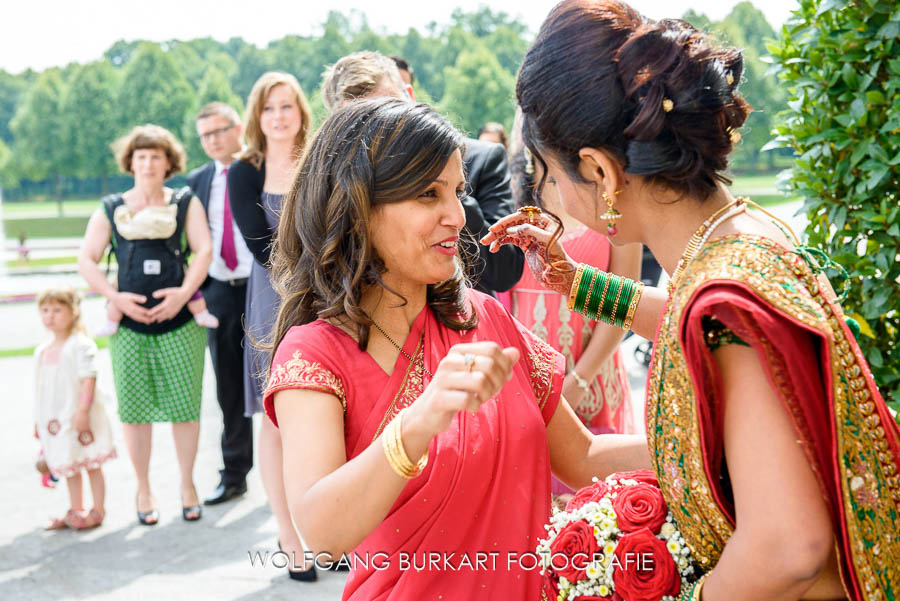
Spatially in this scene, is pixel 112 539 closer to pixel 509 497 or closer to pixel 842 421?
pixel 509 497

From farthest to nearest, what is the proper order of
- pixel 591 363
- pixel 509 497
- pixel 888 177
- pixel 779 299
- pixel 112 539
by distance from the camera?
pixel 112 539
pixel 591 363
pixel 888 177
pixel 509 497
pixel 779 299

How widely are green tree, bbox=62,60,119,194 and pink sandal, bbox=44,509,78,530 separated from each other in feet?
163

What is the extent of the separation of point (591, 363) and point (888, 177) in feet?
4.23

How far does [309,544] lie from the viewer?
1610 millimetres

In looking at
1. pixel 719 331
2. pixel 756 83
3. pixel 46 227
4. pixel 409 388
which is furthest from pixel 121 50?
pixel 719 331

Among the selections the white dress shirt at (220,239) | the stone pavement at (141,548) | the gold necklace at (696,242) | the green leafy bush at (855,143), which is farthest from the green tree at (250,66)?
the gold necklace at (696,242)

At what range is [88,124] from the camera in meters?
50.5

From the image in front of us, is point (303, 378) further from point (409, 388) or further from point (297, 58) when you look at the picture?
point (297, 58)

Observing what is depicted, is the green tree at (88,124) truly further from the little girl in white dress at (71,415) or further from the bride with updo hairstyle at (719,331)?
the bride with updo hairstyle at (719,331)

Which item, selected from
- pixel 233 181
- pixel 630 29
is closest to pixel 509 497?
pixel 630 29

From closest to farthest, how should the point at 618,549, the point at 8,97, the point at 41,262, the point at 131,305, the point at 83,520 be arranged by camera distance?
1. the point at 618,549
2. the point at 83,520
3. the point at 131,305
4. the point at 41,262
5. the point at 8,97

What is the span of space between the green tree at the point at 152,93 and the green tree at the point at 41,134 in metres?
4.08

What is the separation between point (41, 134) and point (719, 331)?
56.1 m

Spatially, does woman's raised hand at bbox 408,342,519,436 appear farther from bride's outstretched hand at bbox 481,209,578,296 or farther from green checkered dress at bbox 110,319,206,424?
green checkered dress at bbox 110,319,206,424
